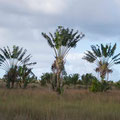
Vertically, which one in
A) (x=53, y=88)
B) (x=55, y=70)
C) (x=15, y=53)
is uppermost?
(x=15, y=53)

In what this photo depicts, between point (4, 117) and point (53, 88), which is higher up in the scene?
point (53, 88)

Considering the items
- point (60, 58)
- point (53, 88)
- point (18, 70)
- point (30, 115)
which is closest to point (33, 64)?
point (18, 70)

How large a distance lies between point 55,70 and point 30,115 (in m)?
16.2

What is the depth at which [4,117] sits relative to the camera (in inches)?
235

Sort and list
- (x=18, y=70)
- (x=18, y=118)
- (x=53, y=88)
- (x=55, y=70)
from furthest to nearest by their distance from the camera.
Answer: (x=18, y=70)
(x=55, y=70)
(x=53, y=88)
(x=18, y=118)

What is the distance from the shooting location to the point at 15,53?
83.9 feet

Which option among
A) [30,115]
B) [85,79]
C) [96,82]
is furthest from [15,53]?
[30,115]

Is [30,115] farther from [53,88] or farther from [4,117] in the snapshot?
[53,88]

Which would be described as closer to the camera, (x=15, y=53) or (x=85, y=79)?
(x=15, y=53)

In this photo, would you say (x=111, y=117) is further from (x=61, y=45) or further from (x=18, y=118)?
(x=61, y=45)

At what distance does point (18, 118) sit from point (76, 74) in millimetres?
34591

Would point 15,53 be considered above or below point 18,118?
above

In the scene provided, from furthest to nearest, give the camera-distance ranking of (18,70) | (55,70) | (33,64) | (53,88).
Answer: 1. (33,64)
2. (18,70)
3. (55,70)
4. (53,88)

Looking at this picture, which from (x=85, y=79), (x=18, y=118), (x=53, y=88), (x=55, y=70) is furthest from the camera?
(x=85, y=79)
